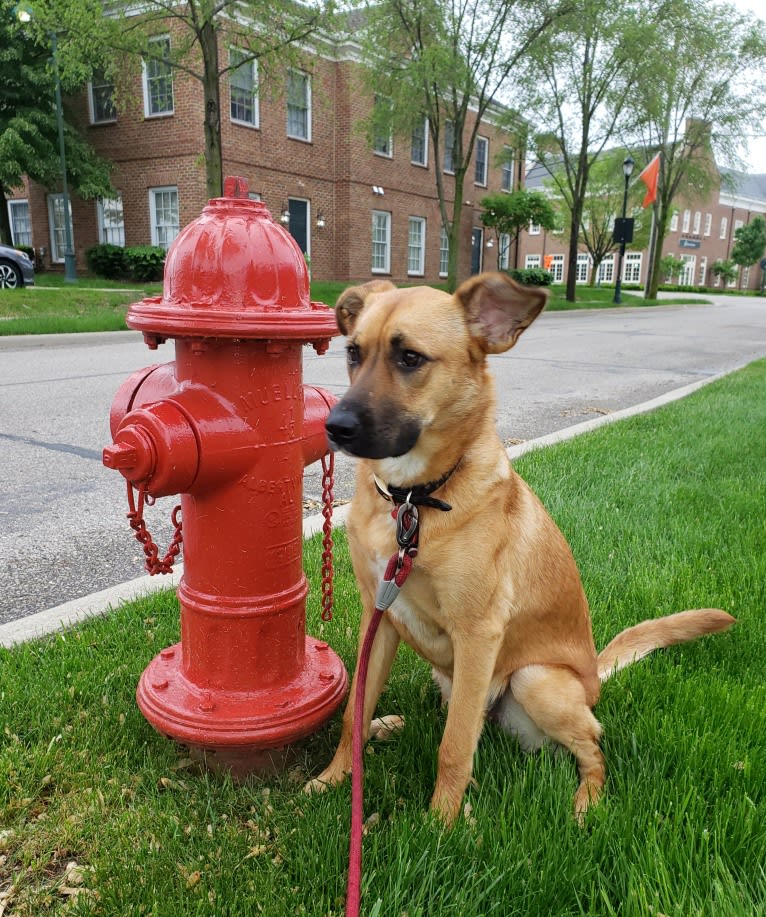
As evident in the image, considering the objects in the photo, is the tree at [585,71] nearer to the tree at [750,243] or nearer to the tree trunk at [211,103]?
the tree trunk at [211,103]

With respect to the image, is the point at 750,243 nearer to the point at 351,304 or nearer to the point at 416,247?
the point at 416,247

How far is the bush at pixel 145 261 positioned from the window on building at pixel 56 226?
482 cm

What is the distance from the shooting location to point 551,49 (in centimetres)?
2336

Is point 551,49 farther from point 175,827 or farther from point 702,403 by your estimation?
point 175,827

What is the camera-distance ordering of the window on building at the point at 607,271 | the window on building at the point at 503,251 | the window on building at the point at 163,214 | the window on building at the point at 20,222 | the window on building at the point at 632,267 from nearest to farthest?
the window on building at the point at 163,214
the window on building at the point at 20,222
the window on building at the point at 503,251
the window on building at the point at 632,267
the window on building at the point at 607,271

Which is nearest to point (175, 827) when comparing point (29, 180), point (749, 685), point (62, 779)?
point (62, 779)

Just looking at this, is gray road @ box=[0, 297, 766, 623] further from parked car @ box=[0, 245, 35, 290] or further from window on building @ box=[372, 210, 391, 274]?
window on building @ box=[372, 210, 391, 274]

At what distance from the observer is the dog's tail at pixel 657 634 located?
8.08 feet

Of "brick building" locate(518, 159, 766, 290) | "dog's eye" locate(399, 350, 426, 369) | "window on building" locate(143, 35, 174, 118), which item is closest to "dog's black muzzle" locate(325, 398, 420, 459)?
"dog's eye" locate(399, 350, 426, 369)

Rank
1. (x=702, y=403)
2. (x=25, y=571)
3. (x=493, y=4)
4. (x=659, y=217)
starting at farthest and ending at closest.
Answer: (x=659, y=217)
(x=493, y=4)
(x=702, y=403)
(x=25, y=571)

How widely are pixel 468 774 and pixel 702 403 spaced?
22.0 feet

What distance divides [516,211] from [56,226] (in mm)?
17466

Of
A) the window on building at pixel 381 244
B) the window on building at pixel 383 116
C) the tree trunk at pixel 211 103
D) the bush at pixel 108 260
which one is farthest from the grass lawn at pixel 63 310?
the window on building at pixel 381 244

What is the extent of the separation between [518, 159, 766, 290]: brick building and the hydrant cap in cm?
6669
